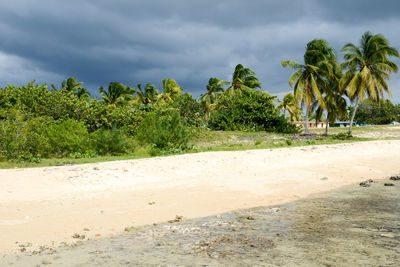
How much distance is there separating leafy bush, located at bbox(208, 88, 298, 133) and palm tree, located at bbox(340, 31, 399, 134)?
6453 millimetres

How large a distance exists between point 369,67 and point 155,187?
87.8 ft

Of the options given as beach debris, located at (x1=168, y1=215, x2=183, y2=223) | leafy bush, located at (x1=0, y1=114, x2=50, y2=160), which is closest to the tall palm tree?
leafy bush, located at (x1=0, y1=114, x2=50, y2=160)

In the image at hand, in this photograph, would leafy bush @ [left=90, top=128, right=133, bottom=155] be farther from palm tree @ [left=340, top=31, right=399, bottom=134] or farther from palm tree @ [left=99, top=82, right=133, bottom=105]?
palm tree @ [left=99, top=82, right=133, bottom=105]

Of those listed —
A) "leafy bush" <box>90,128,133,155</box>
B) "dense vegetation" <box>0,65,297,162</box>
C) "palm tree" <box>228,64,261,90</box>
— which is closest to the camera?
"dense vegetation" <box>0,65,297,162</box>

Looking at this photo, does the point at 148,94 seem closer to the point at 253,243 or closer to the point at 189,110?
the point at 189,110

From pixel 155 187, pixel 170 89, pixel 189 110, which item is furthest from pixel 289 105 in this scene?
pixel 155 187

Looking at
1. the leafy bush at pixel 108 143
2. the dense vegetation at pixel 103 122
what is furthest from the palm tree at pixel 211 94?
the leafy bush at pixel 108 143

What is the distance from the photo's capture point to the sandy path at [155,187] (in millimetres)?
5527

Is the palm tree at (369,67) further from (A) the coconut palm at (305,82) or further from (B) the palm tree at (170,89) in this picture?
(B) the palm tree at (170,89)

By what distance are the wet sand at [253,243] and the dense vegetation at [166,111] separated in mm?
8934

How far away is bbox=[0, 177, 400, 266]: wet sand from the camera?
363 cm

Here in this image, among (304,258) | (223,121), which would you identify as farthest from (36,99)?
(304,258)

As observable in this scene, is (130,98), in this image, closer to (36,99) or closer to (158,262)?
(36,99)

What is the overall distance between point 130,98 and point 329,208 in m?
41.2
